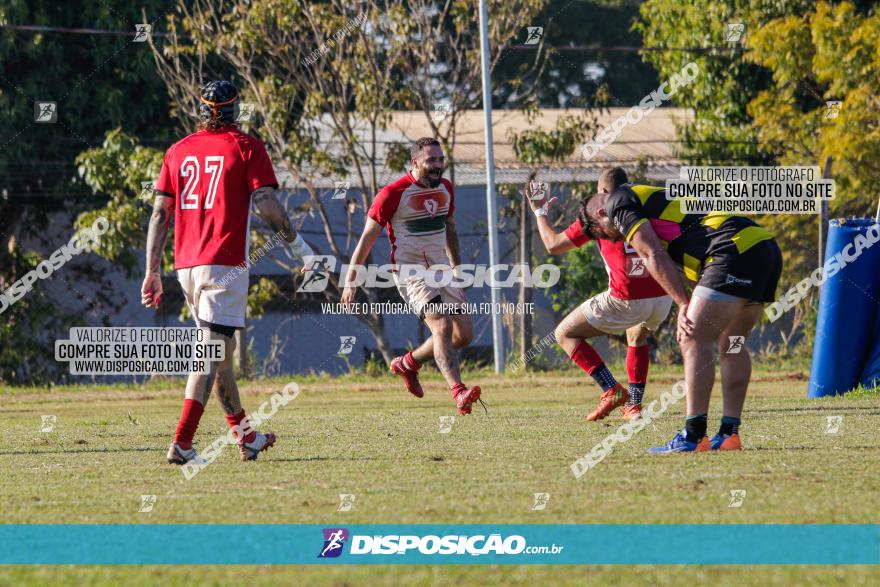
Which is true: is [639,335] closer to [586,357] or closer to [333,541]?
[586,357]

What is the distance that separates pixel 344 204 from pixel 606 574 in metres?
15.2

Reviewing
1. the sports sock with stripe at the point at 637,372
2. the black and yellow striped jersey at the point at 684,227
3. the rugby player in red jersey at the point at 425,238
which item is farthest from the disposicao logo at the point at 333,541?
the sports sock with stripe at the point at 637,372

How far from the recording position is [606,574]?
14.7 feet

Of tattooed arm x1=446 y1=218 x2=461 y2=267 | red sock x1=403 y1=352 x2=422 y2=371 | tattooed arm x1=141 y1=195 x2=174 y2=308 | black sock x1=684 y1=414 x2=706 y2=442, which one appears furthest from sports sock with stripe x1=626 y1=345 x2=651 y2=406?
tattooed arm x1=141 y1=195 x2=174 y2=308

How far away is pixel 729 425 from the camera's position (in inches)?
317

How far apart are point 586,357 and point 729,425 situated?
284cm

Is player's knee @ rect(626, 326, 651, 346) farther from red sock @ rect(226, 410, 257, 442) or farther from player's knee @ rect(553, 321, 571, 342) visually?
red sock @ rect(226, 410, 257, 442)

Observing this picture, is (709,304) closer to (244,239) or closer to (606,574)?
(244,239)

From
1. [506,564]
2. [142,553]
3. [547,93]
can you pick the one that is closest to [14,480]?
[142,553]

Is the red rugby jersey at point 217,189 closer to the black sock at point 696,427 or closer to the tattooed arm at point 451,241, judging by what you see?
the black sock at point 696,427

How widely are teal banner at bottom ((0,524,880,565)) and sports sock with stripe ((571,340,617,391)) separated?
5.18 m

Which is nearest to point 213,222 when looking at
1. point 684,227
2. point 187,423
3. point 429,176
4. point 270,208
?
point 270,208

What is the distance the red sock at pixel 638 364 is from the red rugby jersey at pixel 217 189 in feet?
13.4

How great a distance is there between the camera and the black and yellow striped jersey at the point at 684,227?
766cm
